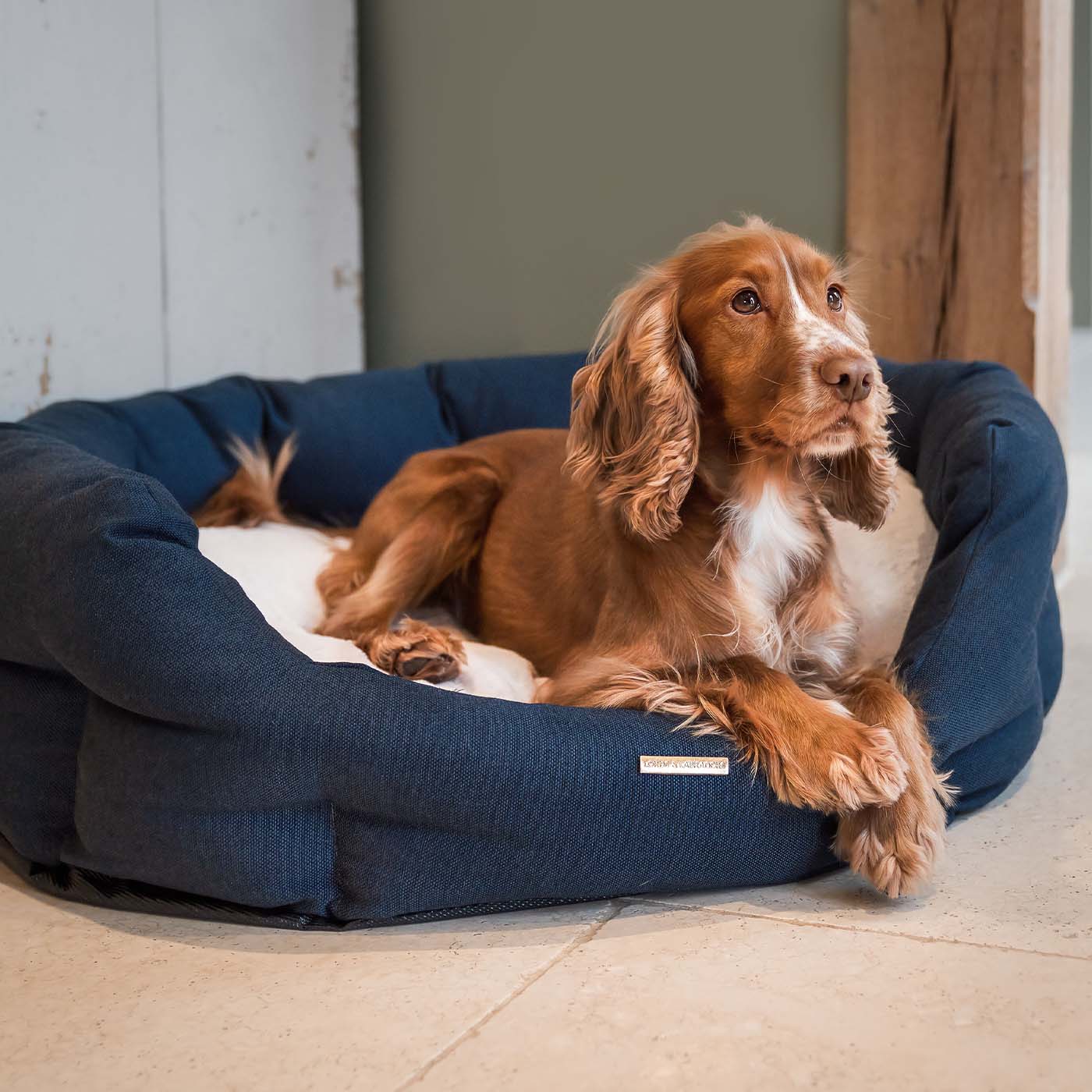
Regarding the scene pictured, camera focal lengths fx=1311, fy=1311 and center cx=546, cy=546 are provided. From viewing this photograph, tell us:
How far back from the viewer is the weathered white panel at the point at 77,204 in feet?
10.9

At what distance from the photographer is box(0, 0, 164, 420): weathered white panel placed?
10.9ft

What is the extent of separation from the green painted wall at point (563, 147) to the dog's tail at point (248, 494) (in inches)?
51.3

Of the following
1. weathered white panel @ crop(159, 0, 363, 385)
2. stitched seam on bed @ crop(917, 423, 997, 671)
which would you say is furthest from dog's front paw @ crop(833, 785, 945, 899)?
weathered white panel @ crop(159, 0, 363, 385)

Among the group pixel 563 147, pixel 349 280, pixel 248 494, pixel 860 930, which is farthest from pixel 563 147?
pixel 860 930

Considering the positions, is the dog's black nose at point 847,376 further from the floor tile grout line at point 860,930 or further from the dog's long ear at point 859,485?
the floor tile grout line at point 860,930

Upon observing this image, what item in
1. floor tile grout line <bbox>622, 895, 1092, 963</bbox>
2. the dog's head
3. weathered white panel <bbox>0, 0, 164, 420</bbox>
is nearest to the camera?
floor tile grout line <bbox>622, 895, 1092, 963</bbox>

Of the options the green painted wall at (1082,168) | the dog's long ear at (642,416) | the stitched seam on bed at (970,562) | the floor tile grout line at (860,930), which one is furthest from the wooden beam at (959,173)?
the green painted wall at (1082,168)

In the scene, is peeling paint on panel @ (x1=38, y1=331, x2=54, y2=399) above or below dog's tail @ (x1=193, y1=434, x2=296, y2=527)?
above

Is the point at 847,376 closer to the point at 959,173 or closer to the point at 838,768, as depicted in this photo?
the point at 838,768

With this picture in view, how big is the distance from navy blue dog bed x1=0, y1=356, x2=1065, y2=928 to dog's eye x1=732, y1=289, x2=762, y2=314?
0.62 metres

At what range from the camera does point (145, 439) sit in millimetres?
3293

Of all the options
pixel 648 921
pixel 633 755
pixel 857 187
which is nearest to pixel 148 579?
pixel 633 755

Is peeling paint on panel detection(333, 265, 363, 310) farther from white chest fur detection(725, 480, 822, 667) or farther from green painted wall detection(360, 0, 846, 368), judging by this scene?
white chest fur detection(725, 480, 822, 667)

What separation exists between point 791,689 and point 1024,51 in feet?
7.56
